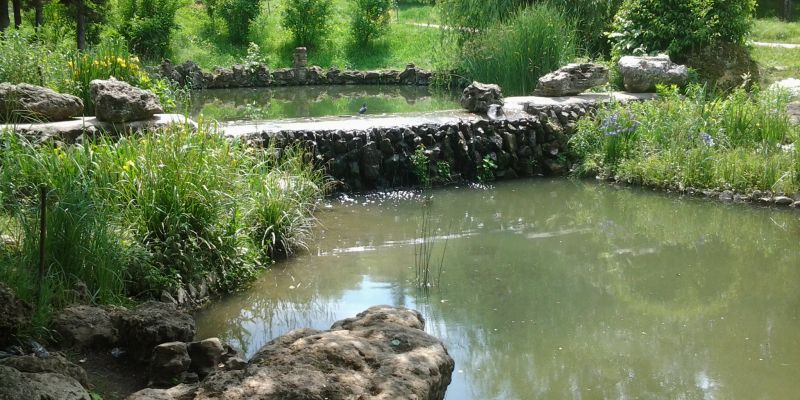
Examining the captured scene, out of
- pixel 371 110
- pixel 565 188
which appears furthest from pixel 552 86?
pixel 371 110

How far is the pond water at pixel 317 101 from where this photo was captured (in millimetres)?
16209

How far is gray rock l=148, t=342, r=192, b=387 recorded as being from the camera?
197 inches

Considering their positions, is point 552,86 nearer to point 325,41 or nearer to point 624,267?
point 624,267

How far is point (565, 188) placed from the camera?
37.7ft

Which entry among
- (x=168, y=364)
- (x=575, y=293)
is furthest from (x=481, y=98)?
(x=168, y=364)

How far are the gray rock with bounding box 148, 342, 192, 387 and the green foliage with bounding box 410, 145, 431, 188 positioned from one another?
671cm

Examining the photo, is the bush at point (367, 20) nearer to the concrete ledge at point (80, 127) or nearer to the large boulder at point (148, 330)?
the concrete ledge at point (80, 127)

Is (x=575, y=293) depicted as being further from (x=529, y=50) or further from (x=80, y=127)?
(x=529, y=50)

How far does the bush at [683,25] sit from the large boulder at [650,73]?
1.77 meters

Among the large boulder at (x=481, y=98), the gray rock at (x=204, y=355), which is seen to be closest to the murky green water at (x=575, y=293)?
the gray rock at (x=204, y=355)

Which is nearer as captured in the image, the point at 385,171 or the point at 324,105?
the point at 385,171

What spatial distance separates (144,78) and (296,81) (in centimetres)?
1037

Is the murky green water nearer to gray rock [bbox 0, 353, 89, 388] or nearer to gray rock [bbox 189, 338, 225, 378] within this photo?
gray rock [bbox 189, 338, 225, 378]

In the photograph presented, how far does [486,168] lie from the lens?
39.2ft
